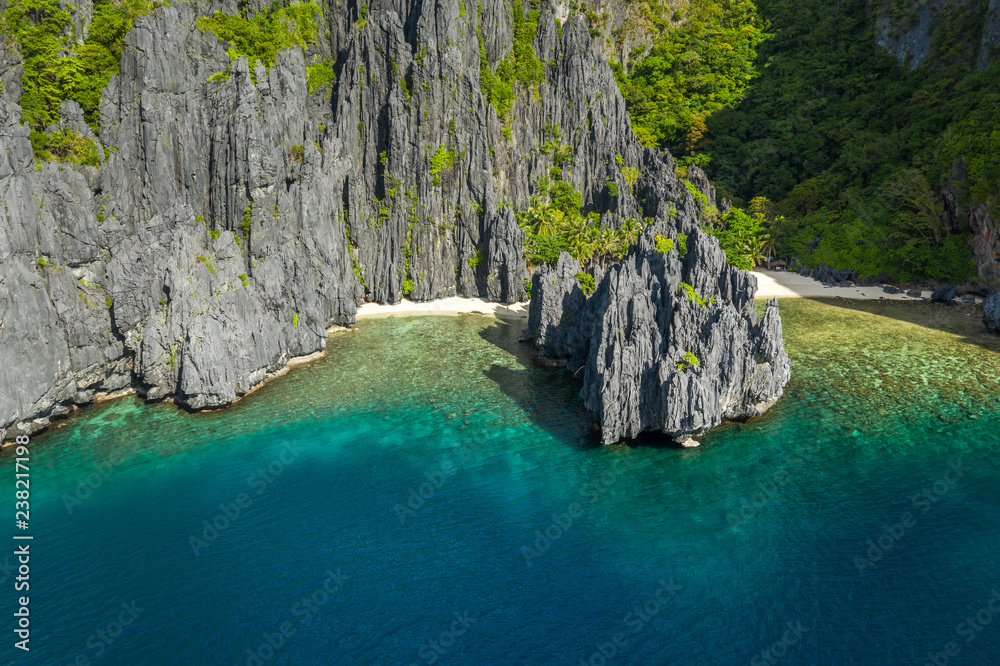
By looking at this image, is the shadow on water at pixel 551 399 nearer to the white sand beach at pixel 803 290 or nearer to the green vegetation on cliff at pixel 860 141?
the white sand beach at pixel 803 290

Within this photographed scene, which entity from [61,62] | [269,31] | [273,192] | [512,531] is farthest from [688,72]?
[512,531]

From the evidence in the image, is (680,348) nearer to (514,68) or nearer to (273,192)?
(273,192)

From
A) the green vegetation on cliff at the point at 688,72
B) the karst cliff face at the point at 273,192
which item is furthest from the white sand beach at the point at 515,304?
the green vegetation on cliff at the point at 688,72

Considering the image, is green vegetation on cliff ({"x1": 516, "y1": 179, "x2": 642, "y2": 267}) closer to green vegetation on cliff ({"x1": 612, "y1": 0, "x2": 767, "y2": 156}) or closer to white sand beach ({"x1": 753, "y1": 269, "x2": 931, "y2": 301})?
white sand beach ({"x1": 753, "y1": 269, "x2": 931, "y2": 301})

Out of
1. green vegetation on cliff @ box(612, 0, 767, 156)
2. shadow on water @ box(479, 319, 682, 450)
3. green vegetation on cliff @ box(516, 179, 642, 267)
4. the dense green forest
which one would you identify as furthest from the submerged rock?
green vegetation on cliff @ box(612, 0, 767, 156)

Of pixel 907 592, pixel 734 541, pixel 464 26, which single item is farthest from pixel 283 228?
pixel 907 592

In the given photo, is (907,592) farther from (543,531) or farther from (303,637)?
(303,637)
